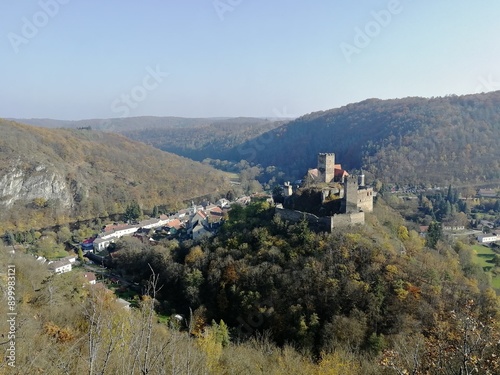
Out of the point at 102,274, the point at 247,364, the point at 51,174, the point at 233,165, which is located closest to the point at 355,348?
the point at 247,364

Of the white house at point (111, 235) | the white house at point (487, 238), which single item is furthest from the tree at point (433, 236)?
the white house at point (111, 235)

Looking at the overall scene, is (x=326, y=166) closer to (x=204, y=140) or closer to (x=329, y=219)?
(x=329, y=219)

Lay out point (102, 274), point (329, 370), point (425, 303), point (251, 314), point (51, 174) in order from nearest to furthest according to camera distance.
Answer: point (329, 370), point (425, 303), point (251, 314), point (102, 274), point (51, 174)

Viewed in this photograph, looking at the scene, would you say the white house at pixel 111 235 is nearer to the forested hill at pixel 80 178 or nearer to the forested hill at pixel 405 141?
the forested hill at pixel 80 178

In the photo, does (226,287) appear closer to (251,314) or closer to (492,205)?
(251,314)

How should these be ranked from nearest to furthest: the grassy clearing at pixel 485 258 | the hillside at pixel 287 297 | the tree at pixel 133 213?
1. the hillside at pixel 287 297
2. the grassy clearing at pixel 485 258
3. the tree at pixel 133 213

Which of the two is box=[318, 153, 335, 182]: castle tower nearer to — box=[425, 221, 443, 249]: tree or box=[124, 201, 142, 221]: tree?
box=[425, 221, 443, 249]: tree
